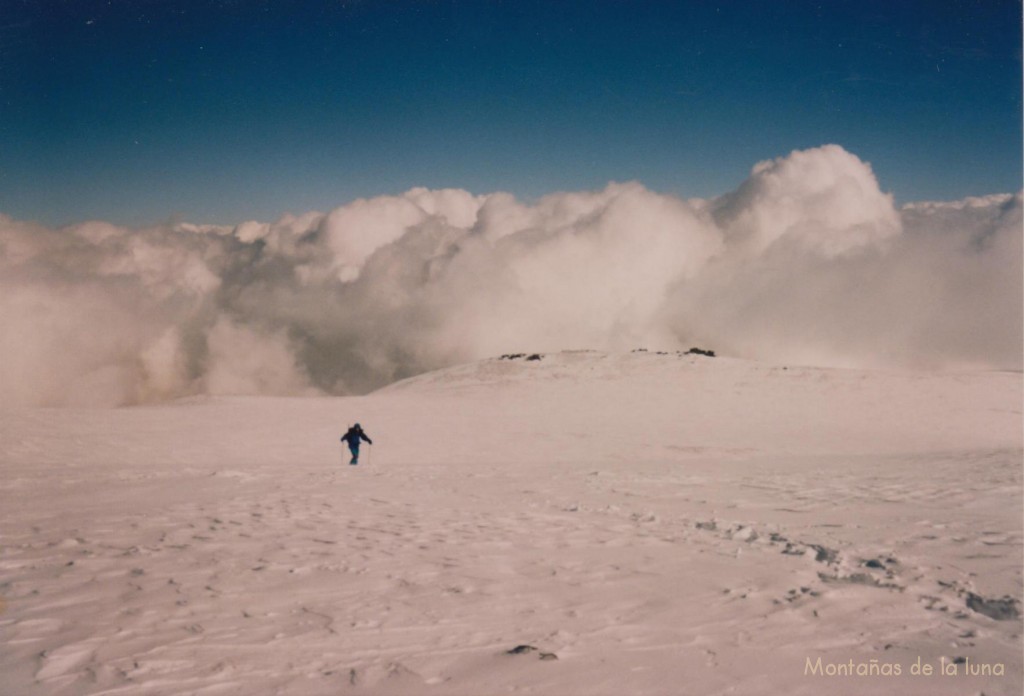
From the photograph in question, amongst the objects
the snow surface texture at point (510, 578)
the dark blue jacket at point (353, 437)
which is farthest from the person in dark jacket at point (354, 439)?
the snow surface texture at point (510, 578)

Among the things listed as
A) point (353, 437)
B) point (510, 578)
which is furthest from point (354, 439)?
point (510, 578)

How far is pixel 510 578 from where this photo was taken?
5629 mm

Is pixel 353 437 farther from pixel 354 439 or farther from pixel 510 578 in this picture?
pixel 510 578

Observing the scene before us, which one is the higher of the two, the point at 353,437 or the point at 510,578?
the point at 353,437

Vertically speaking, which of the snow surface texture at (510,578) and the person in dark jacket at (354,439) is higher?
the person in dark jacket at (354,439)

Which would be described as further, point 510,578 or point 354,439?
point 354,439

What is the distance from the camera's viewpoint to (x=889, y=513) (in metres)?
8.52

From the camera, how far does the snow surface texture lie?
3.71m

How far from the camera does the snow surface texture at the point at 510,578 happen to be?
371 centimetres

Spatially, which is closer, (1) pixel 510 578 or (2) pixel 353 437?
(1) pixel 510 578

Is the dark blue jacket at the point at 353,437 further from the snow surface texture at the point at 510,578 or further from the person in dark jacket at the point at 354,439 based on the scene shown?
the snow surface texture at the point at 510,578

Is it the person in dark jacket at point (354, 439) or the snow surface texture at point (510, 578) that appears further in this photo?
the person in dark jacket at point (354, 439)

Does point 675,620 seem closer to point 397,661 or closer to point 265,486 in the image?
point 397,661

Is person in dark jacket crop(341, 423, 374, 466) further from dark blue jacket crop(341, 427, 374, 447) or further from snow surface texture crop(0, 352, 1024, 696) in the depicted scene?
snow surface texture crop(0, 352, 1024, 696)
